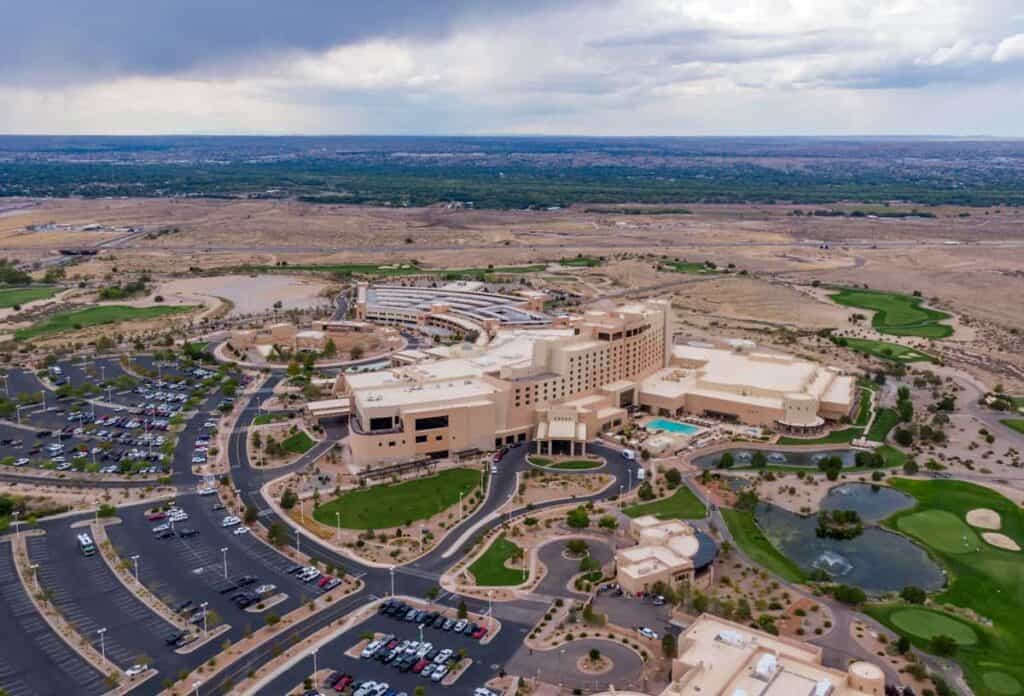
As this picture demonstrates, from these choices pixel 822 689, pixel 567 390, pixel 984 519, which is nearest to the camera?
pixel 822 689

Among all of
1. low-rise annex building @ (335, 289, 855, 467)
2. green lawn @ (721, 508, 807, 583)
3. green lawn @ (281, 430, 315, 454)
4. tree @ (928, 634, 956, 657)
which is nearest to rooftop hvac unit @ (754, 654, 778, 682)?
tree @ (928, 634, 956, 657)

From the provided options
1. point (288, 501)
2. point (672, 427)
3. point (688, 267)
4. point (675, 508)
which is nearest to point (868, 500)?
point (675, 508)

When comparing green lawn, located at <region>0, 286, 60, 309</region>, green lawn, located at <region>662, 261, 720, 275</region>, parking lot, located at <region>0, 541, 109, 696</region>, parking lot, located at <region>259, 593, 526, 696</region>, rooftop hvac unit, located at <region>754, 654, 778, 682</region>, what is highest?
rooftop hvac unit, located at <region>754, 654, 778, 682</region>

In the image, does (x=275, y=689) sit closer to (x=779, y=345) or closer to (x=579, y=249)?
(x=779, y=345)

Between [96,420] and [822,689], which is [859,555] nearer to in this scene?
[822,689]

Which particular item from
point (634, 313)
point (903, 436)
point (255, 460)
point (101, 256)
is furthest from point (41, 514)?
point (101, 256)

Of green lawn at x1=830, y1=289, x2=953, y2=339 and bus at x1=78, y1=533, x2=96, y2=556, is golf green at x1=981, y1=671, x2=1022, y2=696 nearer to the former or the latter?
bus at x1=78, y1=533, x2=96, y2=556

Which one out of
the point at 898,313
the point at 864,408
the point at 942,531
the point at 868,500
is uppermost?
the point at 864,408
